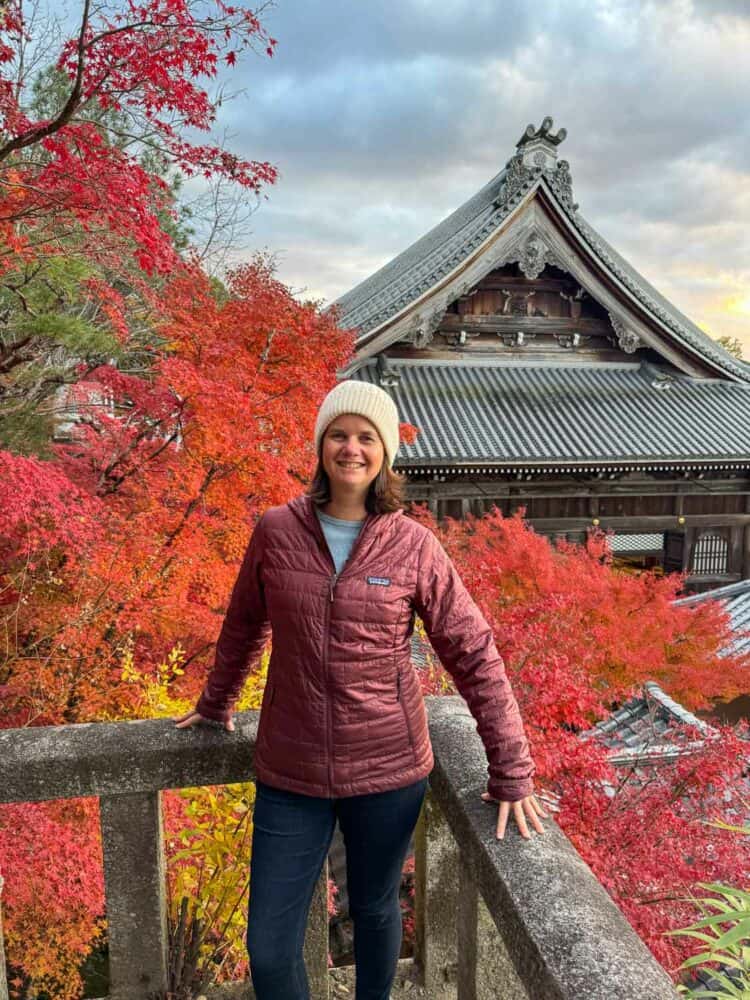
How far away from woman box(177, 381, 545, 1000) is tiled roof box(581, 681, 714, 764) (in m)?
4.55

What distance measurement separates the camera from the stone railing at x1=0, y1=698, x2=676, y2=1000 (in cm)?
126

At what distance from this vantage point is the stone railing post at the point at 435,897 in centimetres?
195

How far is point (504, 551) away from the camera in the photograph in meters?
8.65

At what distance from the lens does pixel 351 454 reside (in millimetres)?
1712

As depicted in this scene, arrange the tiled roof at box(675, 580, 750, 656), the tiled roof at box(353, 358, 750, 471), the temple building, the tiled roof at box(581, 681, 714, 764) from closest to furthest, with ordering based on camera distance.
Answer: the tiled roof at box(581, 681, 714, 764), the tiled roof at box(675, 580, 750, 656), the tiled roof at box(353, 358, 750, 471), the temple building

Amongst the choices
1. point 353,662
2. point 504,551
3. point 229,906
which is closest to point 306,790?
point 353,662

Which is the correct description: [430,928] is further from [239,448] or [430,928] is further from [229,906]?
[239,448]

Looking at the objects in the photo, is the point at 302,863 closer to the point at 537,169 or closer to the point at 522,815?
the point at 522,815

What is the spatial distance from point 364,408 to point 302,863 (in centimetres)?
125

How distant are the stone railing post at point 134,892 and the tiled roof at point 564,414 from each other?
30.2ft

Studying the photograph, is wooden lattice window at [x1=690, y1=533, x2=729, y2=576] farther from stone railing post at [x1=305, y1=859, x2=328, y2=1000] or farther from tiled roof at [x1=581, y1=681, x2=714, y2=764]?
stone railing post at [x1=305, y1=859, x2=328, y2=1000]

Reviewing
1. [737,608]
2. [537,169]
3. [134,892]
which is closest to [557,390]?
[537,169]

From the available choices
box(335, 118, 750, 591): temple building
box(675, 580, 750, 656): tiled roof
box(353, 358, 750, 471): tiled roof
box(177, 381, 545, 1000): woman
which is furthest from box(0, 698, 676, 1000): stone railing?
box(335, 118, 750, 591): temple building

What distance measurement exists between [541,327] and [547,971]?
46.3 ft
